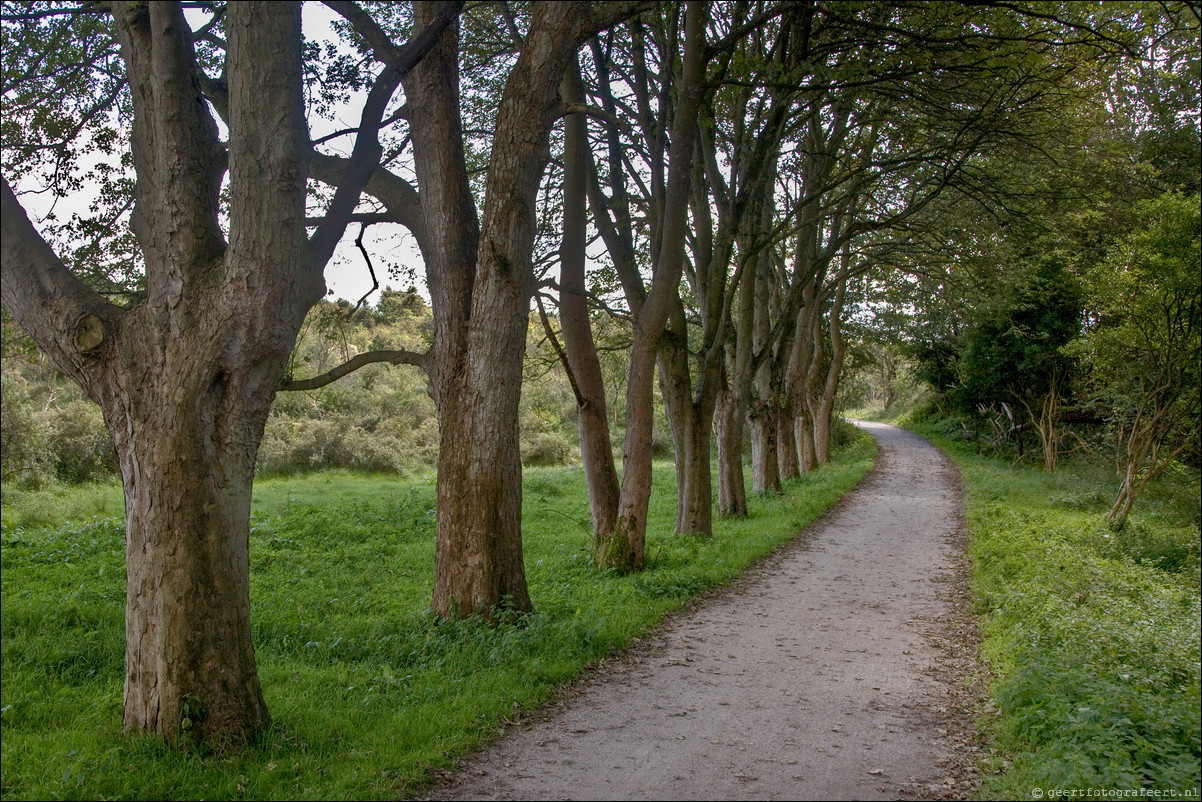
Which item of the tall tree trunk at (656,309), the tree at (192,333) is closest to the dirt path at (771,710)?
the tall tree trunk at (656,309)

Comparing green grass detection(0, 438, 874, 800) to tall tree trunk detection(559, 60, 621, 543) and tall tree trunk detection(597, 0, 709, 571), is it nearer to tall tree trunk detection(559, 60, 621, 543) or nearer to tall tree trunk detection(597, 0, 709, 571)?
tall tree trunk detection(597, 0, 709, 571)

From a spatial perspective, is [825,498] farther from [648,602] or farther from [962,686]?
[962,686]

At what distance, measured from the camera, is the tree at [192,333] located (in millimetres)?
4840

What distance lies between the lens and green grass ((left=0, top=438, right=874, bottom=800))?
15.0 ft

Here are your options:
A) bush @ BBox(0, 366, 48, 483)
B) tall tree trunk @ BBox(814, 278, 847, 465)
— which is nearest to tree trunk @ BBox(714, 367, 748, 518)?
tall tree trunk @ BBox(814, 278, 847, 465)

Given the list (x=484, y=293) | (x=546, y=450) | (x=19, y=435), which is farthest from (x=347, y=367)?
(x=546, y=450)

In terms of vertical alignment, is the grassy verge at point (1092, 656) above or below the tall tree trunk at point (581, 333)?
below

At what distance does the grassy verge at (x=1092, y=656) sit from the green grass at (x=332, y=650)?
3273mm

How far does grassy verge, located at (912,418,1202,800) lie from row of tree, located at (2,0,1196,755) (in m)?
→ 4.37

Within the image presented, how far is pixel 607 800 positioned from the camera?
172 inches

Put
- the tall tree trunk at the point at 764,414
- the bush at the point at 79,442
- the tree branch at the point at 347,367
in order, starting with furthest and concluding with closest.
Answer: the bush at the point at 79,442, the tall tree trunk at the point at 764,414, the tree branch at the point at 347,367

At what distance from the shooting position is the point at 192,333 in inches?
193

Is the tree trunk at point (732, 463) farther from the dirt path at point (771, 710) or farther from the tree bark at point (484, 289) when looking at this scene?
the tree bark at point (484, 289)

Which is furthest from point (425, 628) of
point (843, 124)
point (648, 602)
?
point (843, 124)
